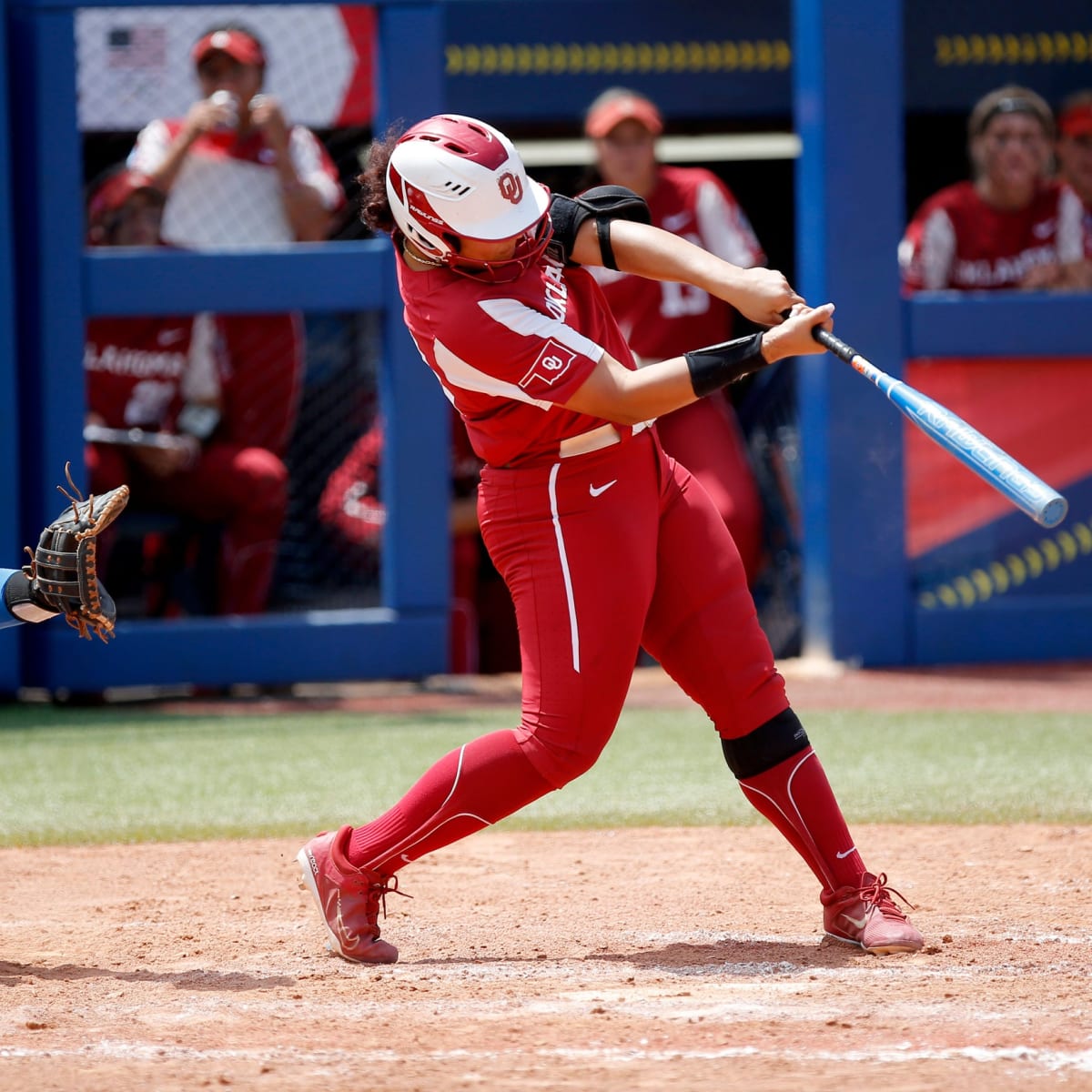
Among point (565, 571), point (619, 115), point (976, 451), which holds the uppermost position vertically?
point (619, 115)

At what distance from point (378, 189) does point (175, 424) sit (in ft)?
13.5

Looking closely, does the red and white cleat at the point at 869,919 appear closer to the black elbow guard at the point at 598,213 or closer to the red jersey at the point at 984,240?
the black elbow guard at the point at 598,213

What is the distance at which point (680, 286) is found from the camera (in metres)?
7.41

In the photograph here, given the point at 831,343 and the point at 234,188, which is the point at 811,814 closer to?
the point at 831,343

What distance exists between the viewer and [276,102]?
7.20 metres

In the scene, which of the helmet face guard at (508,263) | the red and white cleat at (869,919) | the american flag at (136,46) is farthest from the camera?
the american flag at (136,46)

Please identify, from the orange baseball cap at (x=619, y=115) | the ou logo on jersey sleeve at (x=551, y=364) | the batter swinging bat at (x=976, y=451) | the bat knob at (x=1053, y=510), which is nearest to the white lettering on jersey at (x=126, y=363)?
the orange baseball cap at (x=619, y=115)

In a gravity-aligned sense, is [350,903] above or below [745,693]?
below

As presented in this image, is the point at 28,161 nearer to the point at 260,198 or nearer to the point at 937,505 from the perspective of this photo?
the point at 260,198

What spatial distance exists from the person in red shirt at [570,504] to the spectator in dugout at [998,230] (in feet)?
14.7

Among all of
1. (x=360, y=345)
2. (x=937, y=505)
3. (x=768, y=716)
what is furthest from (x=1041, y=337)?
(x=768, y=716)

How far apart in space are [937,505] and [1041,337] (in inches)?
34.3

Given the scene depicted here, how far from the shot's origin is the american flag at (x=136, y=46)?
7.53 metres

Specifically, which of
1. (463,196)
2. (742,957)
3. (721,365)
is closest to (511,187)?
(463,196)
